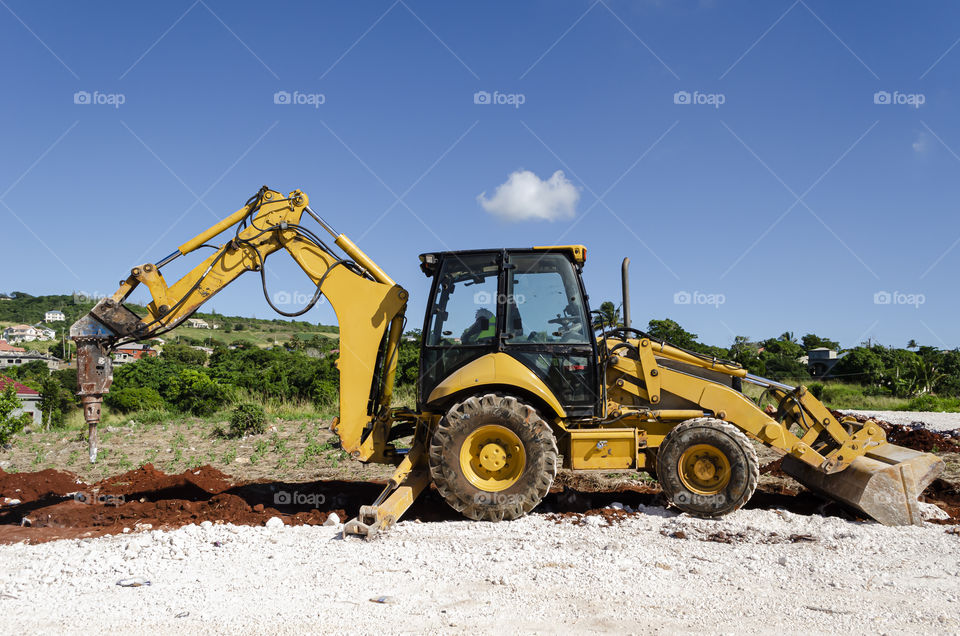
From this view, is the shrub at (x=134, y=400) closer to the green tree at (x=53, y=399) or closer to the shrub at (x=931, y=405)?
the green tree at (x=53, y=399)

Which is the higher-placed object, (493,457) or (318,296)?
(318,296)


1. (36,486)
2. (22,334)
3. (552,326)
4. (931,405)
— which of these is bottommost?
(36,486)

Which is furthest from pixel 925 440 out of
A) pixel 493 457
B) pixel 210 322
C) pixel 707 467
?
pixel 210 322

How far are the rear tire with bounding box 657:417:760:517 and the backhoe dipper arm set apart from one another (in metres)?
2.83

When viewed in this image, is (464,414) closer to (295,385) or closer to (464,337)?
(464,337)

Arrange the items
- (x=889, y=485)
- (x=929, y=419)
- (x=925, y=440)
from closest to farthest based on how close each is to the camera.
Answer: (x=889, y=485), (x=925, y=440), (x=929, y=419)

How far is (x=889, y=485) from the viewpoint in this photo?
606 cm

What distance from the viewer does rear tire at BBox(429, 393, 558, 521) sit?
20.5 feet

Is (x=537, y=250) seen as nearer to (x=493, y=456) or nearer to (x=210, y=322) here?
(x=493, y=456)

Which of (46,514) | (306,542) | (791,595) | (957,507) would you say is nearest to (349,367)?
(306,542)

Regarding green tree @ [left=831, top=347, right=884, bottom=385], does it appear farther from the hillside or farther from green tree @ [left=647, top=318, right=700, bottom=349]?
the hillside

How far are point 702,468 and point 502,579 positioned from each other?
2.66m

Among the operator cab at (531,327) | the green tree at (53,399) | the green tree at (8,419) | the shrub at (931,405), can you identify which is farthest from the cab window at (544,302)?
the green tree at (53,399)

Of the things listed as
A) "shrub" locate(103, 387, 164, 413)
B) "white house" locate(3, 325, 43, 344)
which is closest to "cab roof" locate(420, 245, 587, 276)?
"shrub" locate(103, 387, 164, 413)
